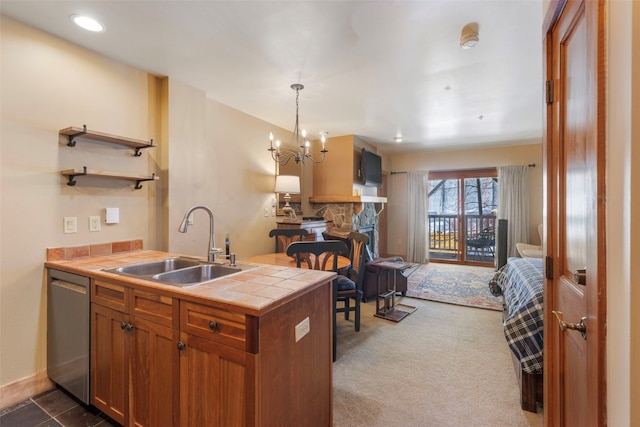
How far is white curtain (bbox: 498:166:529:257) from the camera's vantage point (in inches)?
222

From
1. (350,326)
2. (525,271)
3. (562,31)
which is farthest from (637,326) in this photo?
(350,326)

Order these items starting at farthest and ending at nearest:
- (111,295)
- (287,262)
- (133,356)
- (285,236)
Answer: (285,236)
(287,262)
(111,295)
(133,356)

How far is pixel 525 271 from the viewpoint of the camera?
2.49 metres

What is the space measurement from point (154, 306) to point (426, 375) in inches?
78.0

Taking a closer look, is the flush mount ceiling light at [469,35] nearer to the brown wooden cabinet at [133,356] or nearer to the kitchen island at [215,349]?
the kitchen island at [215,349]

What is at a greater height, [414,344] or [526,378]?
[526,378]

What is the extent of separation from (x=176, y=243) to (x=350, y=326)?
198 centimetres

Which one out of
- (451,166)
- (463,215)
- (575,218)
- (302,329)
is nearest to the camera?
(575,218)

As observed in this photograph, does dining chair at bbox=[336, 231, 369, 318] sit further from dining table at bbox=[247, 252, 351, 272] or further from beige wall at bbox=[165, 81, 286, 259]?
→ beige wall at bbox=[165, 81, 286, 259]

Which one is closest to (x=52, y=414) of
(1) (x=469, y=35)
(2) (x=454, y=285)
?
(1) (x=469, y=35)

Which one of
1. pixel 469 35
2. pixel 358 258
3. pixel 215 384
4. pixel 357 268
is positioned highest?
pixel 469 35

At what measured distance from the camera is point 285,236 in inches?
148

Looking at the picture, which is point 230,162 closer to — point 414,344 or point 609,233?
point 414,344

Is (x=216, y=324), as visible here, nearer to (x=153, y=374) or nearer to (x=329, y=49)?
(x=153, y=374)
